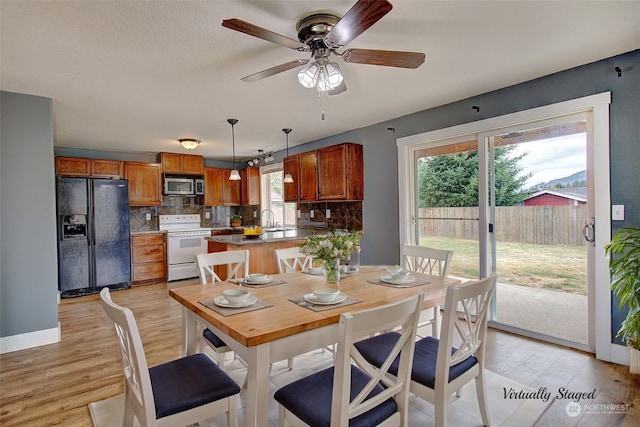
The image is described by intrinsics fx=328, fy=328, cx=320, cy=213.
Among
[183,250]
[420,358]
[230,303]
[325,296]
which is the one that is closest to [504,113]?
[420,358]

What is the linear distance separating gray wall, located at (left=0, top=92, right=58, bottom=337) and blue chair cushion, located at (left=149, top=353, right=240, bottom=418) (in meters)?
2.38

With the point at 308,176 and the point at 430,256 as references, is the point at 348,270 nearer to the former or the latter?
the point at 430,256

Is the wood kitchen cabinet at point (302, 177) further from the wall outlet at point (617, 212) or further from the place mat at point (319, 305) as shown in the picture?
the wall outlet at point (617, 212)

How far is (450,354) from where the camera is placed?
1.54 m

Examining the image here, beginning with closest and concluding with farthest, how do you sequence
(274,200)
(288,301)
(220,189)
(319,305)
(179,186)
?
(319,305)
(288,301)
(179,186)
(274,200)
(220,189)

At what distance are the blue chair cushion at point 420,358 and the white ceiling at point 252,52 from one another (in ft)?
6.17

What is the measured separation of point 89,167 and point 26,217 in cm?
275

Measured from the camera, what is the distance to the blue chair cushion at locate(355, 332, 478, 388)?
1.60m

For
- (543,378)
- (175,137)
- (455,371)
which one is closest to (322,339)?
(455,371)

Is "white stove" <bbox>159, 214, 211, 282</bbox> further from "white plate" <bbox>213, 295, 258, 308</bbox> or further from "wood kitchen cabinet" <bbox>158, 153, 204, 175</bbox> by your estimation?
"white plate" <bbox>213, 295, 258, 308</bbox>

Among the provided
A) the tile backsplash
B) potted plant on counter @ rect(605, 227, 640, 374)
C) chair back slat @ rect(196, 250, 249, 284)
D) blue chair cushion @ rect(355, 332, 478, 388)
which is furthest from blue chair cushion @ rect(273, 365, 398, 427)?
the tile backsplash

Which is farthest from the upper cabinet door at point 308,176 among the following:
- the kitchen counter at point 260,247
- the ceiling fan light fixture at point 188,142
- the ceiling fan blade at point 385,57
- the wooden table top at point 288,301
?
the ceiling fan blade at point 385,57

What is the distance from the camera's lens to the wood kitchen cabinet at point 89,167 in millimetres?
5223

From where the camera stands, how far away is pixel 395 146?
4156 mm
